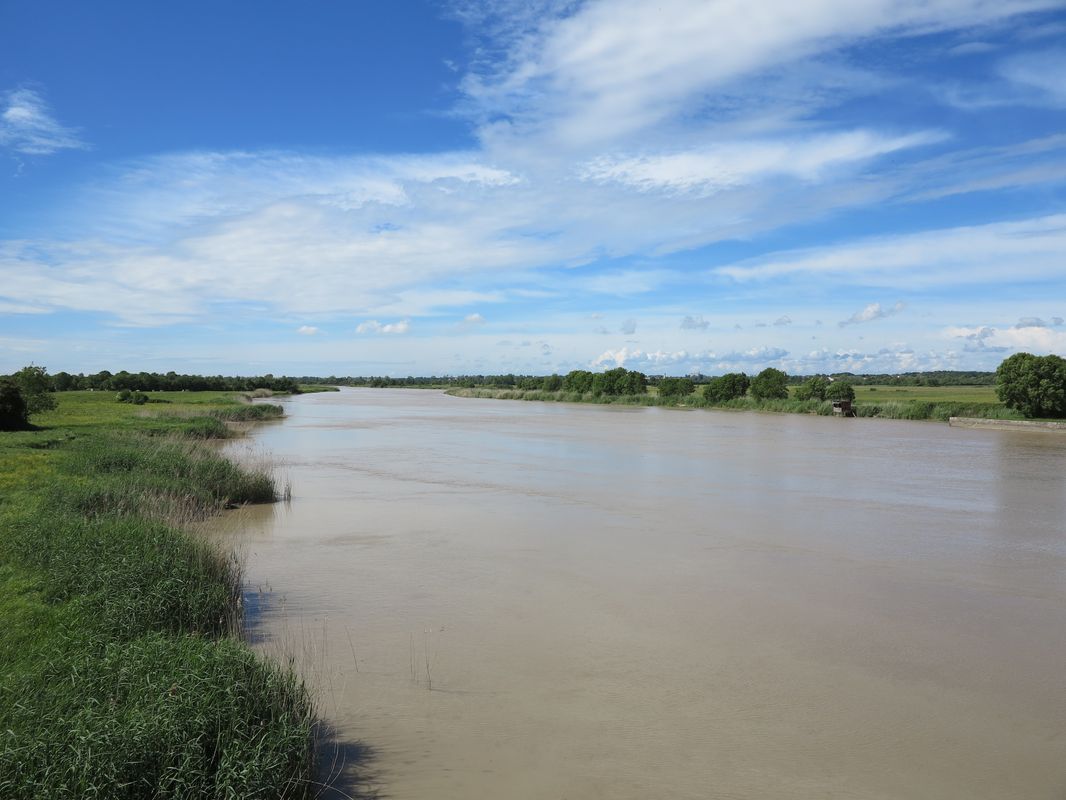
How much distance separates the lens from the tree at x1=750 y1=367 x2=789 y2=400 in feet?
192

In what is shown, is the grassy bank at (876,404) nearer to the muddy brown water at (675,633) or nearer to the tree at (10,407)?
the muddy brown water at (675,633)

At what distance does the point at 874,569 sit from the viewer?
11109mm

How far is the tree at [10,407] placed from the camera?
20172 millimetres

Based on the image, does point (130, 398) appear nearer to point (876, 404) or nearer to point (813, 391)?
point (813, 391)

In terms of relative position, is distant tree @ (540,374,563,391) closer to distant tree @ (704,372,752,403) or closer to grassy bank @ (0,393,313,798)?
distant tree @ (704,372,752,403)

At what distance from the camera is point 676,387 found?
6931 cm

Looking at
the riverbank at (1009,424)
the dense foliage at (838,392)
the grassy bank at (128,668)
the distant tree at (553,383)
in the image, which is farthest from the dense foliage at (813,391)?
the grassy bank at (128,668)

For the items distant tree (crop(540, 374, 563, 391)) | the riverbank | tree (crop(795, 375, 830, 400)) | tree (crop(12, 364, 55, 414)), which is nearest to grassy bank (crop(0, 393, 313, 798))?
tree (crop(12, 364, 55, 414))

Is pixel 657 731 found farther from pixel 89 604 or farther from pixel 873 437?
pixel 873 437

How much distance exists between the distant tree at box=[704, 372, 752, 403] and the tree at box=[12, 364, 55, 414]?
49.0 m

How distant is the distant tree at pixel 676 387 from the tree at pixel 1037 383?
30710 millimetres

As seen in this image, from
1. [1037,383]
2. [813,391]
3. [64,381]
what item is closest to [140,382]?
[64,381]

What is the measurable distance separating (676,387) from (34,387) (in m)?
53.6

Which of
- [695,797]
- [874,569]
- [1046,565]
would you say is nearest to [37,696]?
[695,797]
